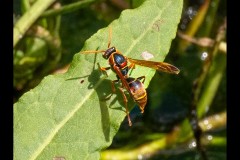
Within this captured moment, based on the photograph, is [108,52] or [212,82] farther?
[212,82]

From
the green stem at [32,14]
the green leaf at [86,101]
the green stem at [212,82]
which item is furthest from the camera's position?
the green stem at [212,82]

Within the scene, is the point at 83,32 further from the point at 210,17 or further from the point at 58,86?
the point at 58,86

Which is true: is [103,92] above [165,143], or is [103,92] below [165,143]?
above

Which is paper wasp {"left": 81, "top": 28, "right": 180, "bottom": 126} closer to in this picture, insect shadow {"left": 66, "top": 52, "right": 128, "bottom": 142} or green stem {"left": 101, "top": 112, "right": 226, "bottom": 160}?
insect shadow {"left": 66, "top": 52, "right": 128, "bottom": 142}

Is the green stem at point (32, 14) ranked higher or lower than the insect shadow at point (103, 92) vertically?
higher

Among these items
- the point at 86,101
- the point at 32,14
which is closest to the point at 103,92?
the point at 86,101

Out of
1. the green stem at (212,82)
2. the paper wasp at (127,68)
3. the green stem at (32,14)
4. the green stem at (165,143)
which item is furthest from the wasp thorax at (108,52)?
the green stem at (212,82)

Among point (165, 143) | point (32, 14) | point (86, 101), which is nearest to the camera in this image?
point (86, 101)

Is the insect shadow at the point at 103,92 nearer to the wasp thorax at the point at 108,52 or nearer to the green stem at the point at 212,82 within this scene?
the wasp thorax at the point at 108,52

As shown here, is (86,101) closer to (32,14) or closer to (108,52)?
(108,52)

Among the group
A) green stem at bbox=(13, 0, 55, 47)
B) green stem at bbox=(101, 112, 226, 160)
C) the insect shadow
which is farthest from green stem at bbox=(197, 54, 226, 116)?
the insect shadow
